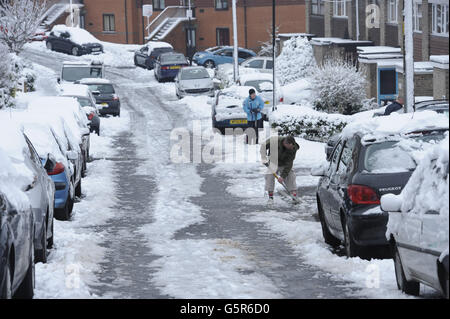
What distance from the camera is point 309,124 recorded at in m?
26.3

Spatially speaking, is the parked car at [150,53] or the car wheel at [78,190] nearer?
the car wheel at [78,190]

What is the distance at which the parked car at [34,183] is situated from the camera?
10789 millimetres

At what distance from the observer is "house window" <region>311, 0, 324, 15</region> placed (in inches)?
2130

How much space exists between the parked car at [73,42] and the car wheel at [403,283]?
173 feet

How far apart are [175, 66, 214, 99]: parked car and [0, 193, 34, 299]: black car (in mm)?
31696

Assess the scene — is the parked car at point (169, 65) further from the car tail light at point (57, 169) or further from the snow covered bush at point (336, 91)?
the car tail light at point (57, 169)

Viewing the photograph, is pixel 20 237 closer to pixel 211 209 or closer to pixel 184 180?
pixel 211 209

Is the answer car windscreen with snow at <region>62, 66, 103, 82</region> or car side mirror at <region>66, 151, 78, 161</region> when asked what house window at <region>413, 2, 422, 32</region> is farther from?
car side mirror at <region>66, 151, 78, 161</region>

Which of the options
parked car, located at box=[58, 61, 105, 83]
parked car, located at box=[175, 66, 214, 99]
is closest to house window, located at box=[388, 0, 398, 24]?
parked car, located at box=[175, 66, 214, 99]

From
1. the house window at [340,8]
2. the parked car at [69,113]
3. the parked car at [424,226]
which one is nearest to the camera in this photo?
the parked car at [424,226]

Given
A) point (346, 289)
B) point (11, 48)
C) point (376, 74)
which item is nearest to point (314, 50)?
point (376, 74)

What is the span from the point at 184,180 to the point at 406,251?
1220 centimetres

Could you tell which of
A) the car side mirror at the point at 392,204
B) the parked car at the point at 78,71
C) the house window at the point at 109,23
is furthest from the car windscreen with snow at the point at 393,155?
the house window at the point at 109,23
